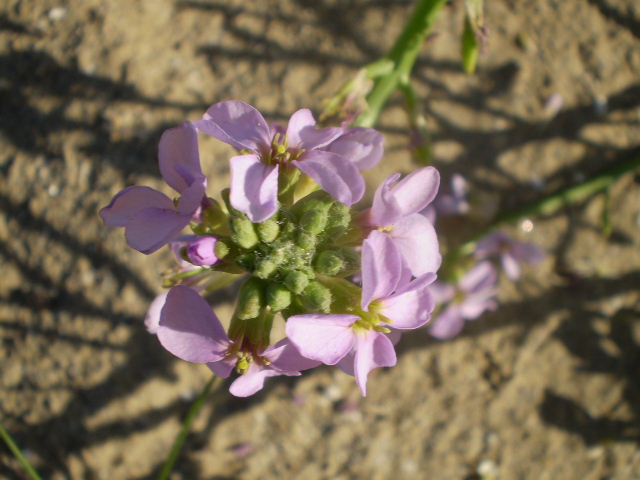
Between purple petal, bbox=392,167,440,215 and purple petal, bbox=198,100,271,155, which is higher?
purple petal, bbox=198,100,271,155

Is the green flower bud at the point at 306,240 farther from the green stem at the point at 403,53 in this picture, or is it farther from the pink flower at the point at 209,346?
the green stem at the point at 403,53

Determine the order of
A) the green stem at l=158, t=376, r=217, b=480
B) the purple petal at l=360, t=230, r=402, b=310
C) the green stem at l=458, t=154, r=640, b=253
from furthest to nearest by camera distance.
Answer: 1. the green stem at l=458, t=154, r=640, b=253
2. the green stem at l=158, t=376, r=217, b=480
3. the purple petal at l=360, t=230, r=402, b=310

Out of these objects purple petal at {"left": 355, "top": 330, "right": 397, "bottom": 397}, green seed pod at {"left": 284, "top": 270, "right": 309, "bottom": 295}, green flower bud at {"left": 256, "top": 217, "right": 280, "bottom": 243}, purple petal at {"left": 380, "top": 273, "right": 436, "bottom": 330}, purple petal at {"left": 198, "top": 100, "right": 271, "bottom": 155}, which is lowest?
purple petal at {"left": 355, "top": 330, "right": 397, "bottom": 397}

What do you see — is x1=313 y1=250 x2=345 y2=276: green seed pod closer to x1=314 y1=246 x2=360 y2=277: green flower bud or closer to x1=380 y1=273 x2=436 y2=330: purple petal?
x1=314 y1=246 x2=360 y2=277: green flower bud

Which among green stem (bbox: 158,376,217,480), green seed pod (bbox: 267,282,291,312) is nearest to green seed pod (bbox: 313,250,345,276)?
green seed pod (bbox: 267,282,291,312)

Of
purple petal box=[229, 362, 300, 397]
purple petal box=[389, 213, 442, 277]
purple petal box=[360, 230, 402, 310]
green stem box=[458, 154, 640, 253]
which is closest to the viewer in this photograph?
purple petal box=[360, 230, 402, 310]

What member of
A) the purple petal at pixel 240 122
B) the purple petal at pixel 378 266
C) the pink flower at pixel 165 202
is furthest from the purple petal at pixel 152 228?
the purple petal at pixel 378 266

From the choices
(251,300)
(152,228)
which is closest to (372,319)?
(251,300)
